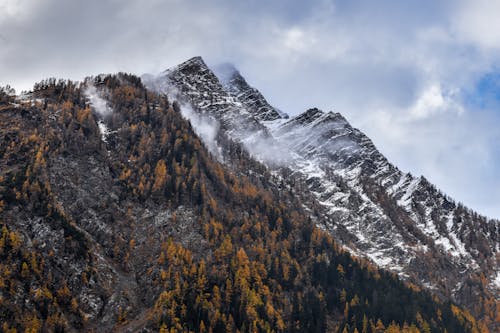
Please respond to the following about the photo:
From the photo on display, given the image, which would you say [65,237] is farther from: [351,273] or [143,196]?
[351,273]

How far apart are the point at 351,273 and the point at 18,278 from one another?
389ft

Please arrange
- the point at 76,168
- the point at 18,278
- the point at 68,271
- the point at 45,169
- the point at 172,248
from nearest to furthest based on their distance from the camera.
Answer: the point at 18,278, the point at 68,271, the point at 172,248, the point at 45,169, the point at 76,168

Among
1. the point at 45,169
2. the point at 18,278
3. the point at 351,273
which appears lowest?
the point at 18,278

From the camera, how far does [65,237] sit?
494 feet

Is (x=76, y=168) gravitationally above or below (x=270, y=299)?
above

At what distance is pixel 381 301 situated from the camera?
174125 millimetres

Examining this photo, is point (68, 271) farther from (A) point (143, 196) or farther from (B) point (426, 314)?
(B) point (426, 314)

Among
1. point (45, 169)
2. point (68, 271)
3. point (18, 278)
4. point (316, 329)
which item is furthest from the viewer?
point (45, 169)

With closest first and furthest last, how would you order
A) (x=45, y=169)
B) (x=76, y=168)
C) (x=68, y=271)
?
(x=68, y=271)
(x=45, y=169)
(x=76, y=168)

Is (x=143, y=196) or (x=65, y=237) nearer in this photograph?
(x=65, y=237)

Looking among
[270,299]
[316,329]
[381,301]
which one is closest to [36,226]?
[270,299]

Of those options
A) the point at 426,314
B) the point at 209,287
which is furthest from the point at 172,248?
the point at 426,314

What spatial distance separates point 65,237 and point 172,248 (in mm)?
34054

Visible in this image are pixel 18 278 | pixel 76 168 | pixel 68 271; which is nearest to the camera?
pixel 18 278
